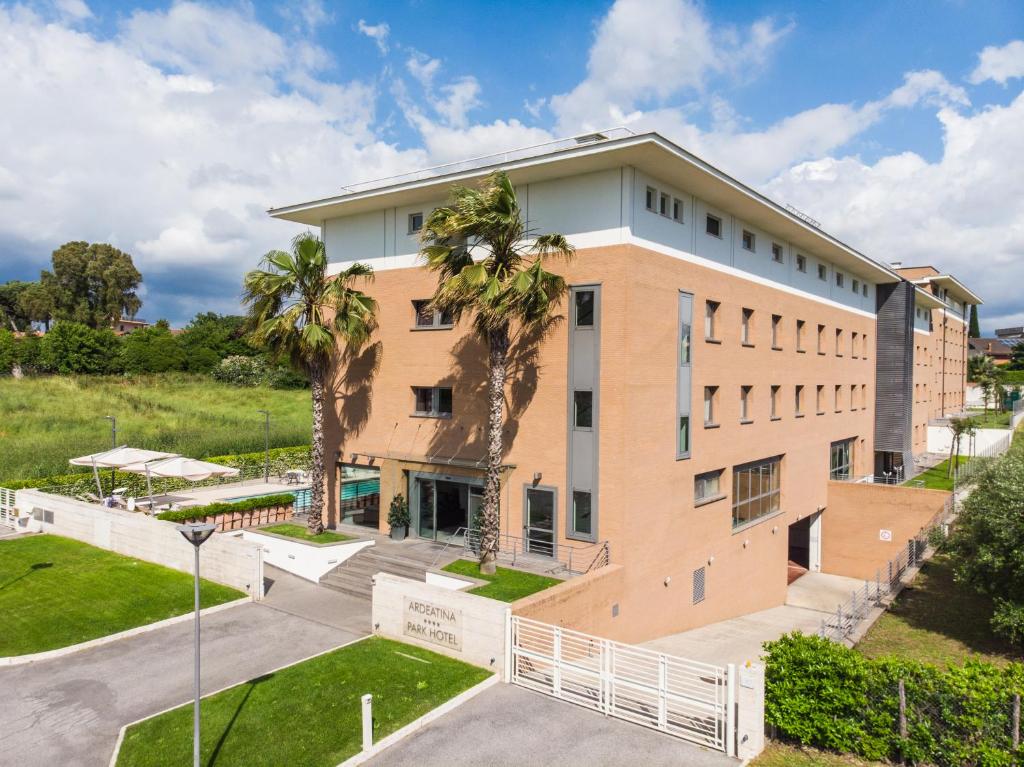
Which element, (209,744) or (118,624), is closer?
Result: (209,744)

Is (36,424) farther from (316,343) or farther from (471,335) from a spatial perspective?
(471,335)

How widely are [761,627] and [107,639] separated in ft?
65.2

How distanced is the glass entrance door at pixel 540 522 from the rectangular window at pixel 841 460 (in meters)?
19.0

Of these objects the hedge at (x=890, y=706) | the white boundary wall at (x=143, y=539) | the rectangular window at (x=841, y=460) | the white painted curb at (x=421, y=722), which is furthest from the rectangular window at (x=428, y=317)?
the rectangular window at (x=841, y=460)

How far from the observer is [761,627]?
76.2 ft

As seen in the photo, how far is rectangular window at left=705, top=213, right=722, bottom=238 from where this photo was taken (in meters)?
21.4

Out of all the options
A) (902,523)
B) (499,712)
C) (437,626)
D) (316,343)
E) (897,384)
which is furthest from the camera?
(897,384)

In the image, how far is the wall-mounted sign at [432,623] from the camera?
13438mm

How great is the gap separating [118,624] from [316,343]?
906cm

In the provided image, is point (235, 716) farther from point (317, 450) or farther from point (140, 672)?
point (317, 450)

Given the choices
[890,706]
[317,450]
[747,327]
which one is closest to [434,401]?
[317,450]

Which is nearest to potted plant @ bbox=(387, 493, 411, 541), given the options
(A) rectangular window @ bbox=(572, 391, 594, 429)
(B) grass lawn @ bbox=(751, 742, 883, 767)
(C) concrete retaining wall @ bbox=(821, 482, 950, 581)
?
(A) rectangular window @ bbox=(572, 391, 594, 429)

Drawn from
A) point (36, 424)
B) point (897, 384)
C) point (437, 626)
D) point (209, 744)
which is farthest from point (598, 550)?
point (36, 424)

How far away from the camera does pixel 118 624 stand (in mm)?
15531
